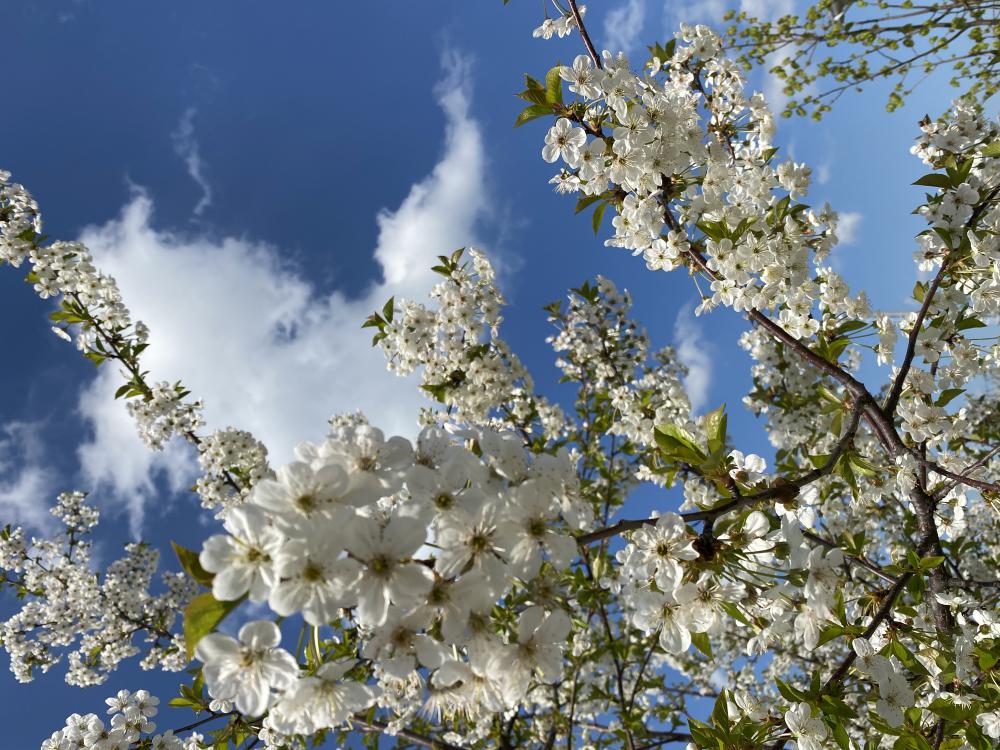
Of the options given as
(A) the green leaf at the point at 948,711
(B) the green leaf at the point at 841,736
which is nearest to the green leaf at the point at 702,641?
(B) the green leaf at the point at 841,736

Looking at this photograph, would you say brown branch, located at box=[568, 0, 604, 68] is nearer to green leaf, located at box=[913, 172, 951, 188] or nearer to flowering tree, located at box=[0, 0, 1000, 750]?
flowering tree, located at box=[0, 0, 1000, 750]

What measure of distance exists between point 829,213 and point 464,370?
99.7 inches

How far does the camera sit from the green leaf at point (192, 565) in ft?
3.86

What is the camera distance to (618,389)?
17.7 feet

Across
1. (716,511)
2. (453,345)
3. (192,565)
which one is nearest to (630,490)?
(453,345)

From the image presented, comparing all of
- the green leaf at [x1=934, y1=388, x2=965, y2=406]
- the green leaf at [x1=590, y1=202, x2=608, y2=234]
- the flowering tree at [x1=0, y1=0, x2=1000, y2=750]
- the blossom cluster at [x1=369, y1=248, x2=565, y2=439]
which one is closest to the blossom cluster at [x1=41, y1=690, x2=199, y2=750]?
the flowering tree at [x1=0, y1=0, x2=1000, y2=750]

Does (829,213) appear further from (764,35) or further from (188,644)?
(764,35)

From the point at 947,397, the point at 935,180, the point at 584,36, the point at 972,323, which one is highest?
the point at 584,36

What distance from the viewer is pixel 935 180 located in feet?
8.63

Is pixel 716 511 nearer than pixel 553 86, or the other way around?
pixel 716 511

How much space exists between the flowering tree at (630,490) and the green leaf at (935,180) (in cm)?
1

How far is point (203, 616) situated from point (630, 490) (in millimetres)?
5599

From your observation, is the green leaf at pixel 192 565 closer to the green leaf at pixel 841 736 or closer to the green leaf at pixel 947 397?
the green leaf at pixel 841 736

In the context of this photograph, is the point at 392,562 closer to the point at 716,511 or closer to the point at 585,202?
the point at 716,511
